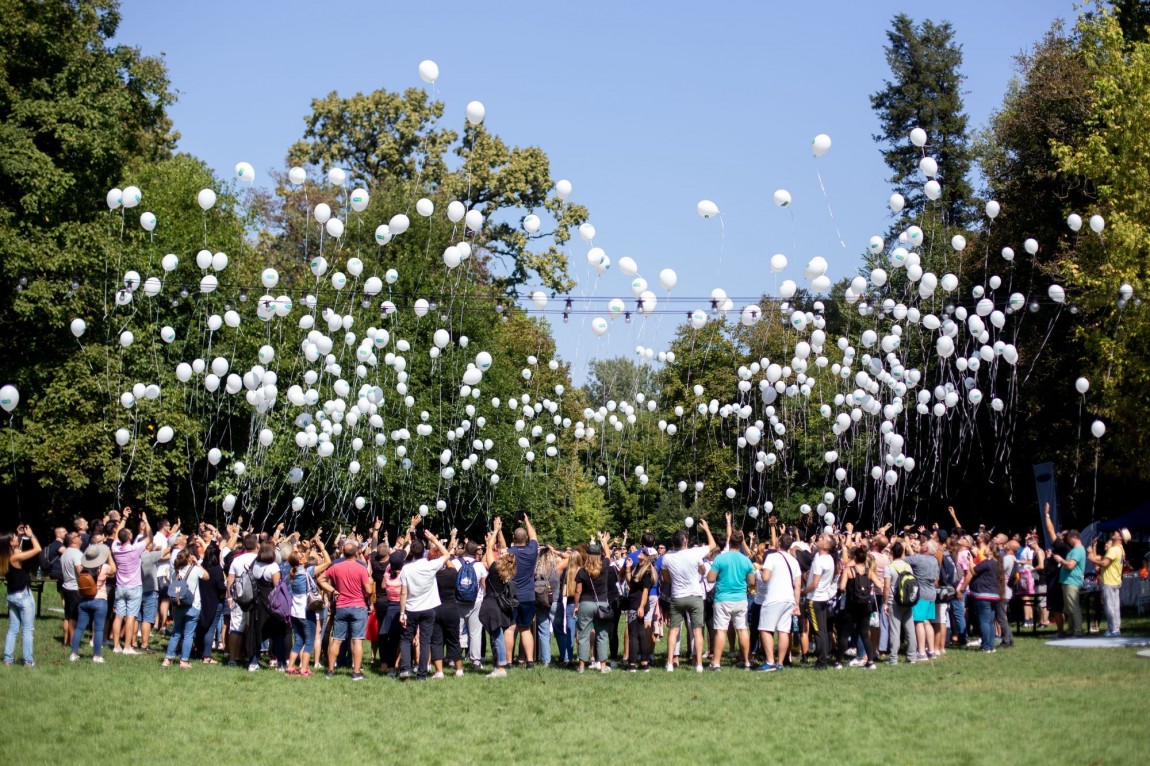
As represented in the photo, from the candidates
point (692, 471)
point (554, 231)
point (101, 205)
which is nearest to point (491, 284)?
point (554, 231)

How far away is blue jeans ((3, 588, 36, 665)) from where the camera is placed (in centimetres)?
1277

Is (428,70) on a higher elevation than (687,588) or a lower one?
higher

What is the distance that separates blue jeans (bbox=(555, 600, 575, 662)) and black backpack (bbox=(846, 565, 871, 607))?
11.8ft

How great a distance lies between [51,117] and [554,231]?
2220cm

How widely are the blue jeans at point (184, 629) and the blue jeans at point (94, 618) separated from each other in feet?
2.70

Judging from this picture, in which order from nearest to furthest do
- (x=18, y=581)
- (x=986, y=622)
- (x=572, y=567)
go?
(x=18, y=581) → (x=572, y=567) → (x=986, y=622)

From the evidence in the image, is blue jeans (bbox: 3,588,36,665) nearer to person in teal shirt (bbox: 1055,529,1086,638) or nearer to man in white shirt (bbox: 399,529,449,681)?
man in white shirt (bbox: 399,529,449,681)

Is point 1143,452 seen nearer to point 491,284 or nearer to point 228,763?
point 228,763

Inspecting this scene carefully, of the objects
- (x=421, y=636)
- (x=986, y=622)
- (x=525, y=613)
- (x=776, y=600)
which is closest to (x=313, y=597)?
(x=421, y=636)

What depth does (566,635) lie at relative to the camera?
1515cm

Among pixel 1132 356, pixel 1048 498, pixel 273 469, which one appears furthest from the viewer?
pixel 273 469

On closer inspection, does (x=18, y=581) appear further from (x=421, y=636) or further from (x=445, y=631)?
(x=445, y=631)

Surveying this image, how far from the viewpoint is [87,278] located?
24.7 m

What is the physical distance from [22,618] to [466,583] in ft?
16.0
